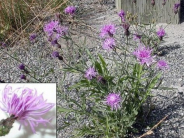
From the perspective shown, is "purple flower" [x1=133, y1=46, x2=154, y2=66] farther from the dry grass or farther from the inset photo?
the dry grass

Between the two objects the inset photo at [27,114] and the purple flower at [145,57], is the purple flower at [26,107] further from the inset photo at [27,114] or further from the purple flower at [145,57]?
the purple flower at [145,57]

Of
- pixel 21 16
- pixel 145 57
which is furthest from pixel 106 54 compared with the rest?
pixel 145 57

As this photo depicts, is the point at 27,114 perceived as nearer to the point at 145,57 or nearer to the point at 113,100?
the point at 113,100

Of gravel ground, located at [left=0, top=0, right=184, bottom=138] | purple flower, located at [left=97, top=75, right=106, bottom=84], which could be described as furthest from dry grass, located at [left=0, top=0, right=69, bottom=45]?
purple flower, located at [left=97, top=75, right=106, bottom=84]

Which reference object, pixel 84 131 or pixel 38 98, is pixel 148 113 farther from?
pixel 38 98

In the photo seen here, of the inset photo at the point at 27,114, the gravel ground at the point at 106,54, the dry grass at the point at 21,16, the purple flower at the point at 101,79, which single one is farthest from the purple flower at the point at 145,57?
the dry grass at the point at 21,16

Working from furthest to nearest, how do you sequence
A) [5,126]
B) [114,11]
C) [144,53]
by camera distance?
[114,11]
[144,53]
[5,126]

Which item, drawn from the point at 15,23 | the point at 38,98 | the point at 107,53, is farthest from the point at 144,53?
the point at 15,23
